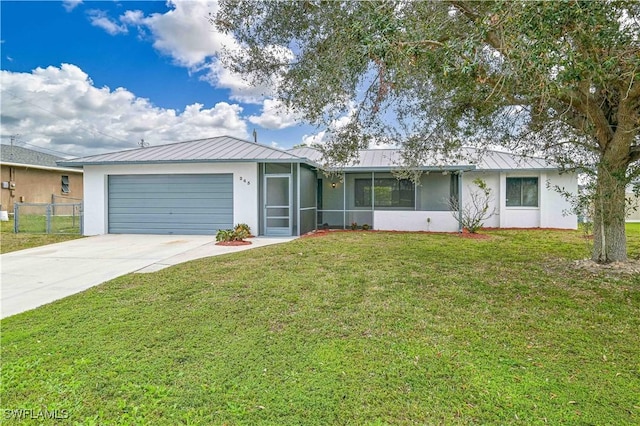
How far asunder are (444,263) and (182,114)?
19067 mm

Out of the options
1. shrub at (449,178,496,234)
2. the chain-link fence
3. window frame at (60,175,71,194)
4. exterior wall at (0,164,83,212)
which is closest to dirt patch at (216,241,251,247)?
the chain-link fence

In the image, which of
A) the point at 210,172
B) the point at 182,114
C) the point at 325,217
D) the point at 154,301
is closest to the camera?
the point at 154,301

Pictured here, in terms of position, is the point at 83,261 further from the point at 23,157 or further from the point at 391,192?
the point at 23,157

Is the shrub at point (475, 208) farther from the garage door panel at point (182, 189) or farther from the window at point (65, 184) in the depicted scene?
the window at point (65, 184)

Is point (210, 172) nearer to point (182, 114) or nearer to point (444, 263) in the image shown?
point (444, 263)

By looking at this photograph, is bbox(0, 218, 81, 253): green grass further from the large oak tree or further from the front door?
the large oak tree

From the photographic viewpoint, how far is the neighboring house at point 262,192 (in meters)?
12.4

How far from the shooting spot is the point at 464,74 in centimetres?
428

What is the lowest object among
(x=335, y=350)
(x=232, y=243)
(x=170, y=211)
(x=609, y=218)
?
(x=335, y=350)

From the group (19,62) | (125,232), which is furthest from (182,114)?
(125,232)

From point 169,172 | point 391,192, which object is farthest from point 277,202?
point 391,192

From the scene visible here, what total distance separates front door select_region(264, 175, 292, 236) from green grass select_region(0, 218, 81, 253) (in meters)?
7.09

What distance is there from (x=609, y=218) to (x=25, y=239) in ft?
54.4

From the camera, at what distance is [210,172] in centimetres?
1259
